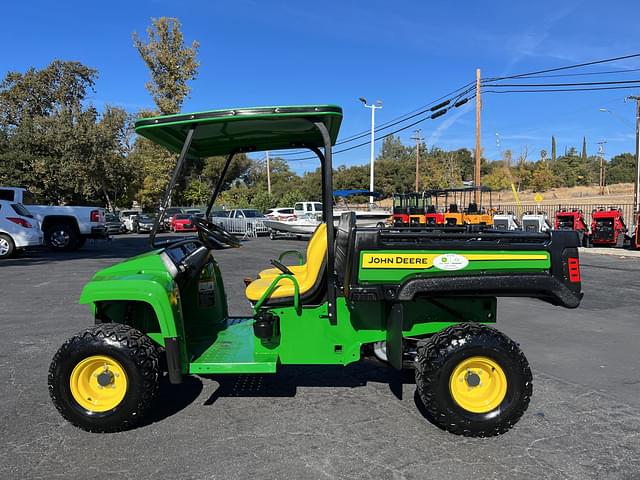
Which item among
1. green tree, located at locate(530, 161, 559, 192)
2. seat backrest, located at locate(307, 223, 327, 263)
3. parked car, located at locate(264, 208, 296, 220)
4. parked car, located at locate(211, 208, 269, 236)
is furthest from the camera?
green tree, located at locate(530, 161, 559, 192)

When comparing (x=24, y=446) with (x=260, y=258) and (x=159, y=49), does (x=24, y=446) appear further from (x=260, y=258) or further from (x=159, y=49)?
(x=159, y=49)

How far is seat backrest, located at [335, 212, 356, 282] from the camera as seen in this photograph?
3.77m

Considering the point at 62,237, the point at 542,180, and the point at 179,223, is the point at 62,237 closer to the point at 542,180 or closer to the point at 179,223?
the point at 179,223

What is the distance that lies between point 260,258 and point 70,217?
267 inches

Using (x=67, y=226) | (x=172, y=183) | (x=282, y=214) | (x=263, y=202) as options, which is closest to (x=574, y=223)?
(x=282, y=214)

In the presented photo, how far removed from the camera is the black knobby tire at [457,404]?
3559 millimetres

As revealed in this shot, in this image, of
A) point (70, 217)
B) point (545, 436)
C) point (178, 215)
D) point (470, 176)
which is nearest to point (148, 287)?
point (545, 436)

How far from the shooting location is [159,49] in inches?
1372

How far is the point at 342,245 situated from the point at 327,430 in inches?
52.2

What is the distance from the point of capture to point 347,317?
3.90 m

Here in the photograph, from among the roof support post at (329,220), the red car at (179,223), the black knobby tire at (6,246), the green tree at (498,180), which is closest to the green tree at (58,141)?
the red car at (179,223)

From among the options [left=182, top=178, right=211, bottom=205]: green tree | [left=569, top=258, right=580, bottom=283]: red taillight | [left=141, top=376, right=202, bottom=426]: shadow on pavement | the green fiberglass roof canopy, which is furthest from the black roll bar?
[left=182, top=178, right=211, bottom=205]: green tree

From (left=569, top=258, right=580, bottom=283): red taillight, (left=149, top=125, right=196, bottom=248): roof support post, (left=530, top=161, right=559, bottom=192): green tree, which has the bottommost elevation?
(left=569, top=258, right=580, bottom=283): red taillight

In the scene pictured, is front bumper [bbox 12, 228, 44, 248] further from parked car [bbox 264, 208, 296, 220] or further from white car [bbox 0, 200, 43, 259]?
parked car [bbox 264, 208, 296, 220]
